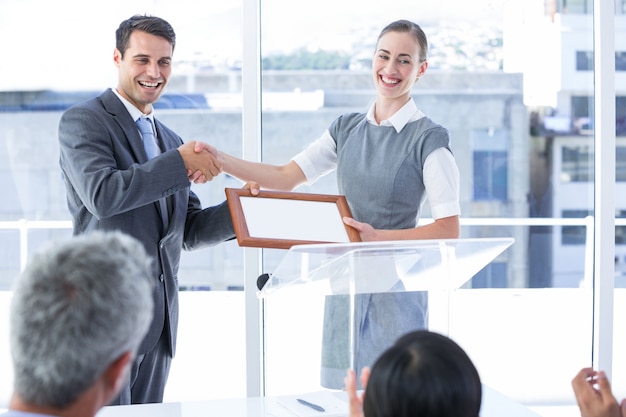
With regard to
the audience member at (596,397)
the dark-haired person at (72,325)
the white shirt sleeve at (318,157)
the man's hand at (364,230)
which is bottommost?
the audience member at (596,397)

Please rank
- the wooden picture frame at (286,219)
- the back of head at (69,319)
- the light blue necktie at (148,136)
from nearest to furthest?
the back of head at (69,319), the wooden picture frame at (286,219), the light blue necktie at (148,136)

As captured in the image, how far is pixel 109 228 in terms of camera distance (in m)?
2.72

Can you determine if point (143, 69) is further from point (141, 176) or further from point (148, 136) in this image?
point (141, 176)

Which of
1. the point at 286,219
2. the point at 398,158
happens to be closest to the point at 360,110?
the point at 398,158

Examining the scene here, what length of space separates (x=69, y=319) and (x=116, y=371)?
0.11 metres

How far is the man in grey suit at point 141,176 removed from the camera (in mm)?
2654

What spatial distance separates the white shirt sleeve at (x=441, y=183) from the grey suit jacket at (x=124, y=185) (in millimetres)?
820

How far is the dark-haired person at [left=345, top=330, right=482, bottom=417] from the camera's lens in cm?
118

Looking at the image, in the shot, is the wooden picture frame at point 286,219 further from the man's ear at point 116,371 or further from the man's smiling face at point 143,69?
the man's ear at point 116,371

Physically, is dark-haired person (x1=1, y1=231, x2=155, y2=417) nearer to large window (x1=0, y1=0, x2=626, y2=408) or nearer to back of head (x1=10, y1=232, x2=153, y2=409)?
back of head (x1=10, y1=232, x2=153, y2=409)

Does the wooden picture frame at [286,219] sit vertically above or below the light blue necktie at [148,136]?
below

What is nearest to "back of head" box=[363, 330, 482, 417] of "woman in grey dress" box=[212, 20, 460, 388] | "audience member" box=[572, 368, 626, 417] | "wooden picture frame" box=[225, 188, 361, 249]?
"audience member" box=[572, 368, 626, 417]

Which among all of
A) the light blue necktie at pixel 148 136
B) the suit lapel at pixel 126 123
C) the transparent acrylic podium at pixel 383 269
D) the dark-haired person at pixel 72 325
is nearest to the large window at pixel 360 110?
the light blue necktie at pixel 148 136

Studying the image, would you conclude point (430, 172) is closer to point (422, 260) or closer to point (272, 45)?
point (422, 260)
